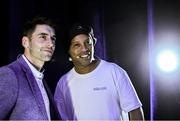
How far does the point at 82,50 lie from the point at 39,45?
278 millimetres

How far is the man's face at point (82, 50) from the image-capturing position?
195 centimetres

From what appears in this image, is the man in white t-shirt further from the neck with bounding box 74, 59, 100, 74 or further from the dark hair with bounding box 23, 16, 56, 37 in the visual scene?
the dark hair with bounding box 23, 16, 56, 37

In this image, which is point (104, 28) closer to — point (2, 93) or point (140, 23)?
point (140, 23)

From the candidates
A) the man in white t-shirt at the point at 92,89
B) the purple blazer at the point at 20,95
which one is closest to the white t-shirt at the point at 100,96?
the man in white t-shirt at the point at 92,89

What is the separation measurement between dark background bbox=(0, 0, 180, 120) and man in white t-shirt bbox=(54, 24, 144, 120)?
Result: 10 cm

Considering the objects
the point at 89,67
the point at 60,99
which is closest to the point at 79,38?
the point at 89,67

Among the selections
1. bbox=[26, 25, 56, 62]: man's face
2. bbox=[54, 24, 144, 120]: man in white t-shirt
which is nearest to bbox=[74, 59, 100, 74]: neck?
bbox=[54, 24, 144, 120]: man in white t-shirt

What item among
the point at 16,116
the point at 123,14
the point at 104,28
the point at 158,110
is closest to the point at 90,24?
the point at 104,28

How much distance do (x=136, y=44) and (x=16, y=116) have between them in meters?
0.96

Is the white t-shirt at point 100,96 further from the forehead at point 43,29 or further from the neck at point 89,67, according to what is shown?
the forehead at point 43,29

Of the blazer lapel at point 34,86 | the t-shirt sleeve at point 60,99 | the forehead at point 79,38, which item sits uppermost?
the forehead at point 79,38

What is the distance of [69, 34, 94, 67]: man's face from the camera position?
1945mm

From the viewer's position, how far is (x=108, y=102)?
1917mm

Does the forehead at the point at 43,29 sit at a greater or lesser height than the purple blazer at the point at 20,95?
greater
